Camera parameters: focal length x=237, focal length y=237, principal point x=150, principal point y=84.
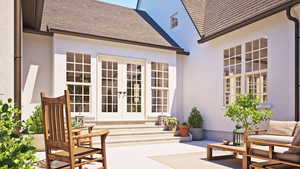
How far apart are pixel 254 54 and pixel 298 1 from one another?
5.88 feet

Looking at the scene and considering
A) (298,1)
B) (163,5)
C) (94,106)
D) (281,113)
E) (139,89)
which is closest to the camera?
(298,1)

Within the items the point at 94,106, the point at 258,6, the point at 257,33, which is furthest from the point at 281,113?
the point at 94,106

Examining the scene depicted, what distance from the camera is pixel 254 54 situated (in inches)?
259

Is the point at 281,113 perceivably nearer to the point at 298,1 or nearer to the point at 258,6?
the point at 298,1

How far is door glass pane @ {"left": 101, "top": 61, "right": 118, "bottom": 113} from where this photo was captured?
7824 mm

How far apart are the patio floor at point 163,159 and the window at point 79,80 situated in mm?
2137

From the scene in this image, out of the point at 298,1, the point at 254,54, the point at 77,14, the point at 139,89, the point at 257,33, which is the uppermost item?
the point at 77,14

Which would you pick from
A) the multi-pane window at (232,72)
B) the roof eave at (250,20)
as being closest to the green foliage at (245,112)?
the multi-pane window at (232,72)

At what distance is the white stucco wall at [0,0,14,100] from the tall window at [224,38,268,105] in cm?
582

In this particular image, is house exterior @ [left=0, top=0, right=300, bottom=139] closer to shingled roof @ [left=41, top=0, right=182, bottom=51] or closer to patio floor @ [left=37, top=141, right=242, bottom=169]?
shingled roof @ [left=41, top=0, right=182, bottom=51]

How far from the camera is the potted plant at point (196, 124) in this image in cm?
784

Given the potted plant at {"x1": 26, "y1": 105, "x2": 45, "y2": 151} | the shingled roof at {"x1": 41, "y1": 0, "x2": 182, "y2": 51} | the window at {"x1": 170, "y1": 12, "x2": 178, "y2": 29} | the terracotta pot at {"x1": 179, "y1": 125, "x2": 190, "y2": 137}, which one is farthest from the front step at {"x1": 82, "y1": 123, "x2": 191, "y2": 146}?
the window at {"x1": 170, "y1": 12, "x2": 178, "y2": 29}

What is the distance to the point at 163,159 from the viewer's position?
195 inches

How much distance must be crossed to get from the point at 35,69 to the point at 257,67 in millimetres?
6405
